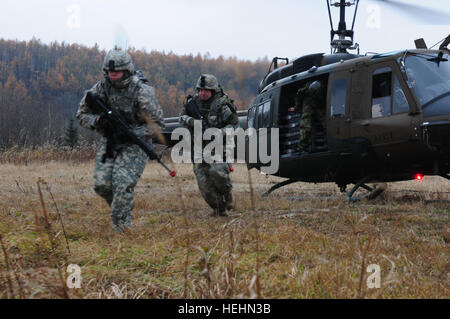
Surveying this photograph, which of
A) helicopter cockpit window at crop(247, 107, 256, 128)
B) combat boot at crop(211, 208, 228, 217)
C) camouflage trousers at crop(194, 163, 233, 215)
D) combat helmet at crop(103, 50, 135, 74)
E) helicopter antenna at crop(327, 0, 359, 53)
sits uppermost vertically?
helicopter antenna at crop(327, 0, 359, 53)

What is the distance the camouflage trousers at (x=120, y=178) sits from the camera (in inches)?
184

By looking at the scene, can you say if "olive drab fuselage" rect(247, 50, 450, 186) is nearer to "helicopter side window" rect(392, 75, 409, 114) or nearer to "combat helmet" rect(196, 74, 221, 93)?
"helicopter side window" rect(392, 75, 409, 114)

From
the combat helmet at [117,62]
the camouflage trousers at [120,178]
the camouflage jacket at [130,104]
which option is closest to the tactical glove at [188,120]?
the camouflage jacket at [130,104]

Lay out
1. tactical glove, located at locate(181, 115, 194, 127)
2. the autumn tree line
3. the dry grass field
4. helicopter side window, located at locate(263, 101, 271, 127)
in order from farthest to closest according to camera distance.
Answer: the autumn tree line < helicopter side window, located at locate(263, 101, 271, 127) < tactical glove, located at locate(181, 115, 194, 127) < the dry grass field

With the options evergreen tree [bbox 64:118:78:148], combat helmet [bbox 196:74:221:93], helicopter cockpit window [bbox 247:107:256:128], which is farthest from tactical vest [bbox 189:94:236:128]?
evergreen tree [bbox 64:118:78:148]

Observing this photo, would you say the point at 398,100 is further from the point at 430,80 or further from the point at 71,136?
the point at 71,136

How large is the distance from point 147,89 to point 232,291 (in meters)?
3.14

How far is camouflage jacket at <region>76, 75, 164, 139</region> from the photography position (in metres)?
4.89

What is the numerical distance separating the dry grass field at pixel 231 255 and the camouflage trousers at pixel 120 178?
203 millimetres

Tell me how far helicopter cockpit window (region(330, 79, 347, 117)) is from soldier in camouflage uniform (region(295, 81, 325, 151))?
44cm

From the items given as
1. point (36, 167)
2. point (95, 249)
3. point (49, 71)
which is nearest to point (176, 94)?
point (36, 167)

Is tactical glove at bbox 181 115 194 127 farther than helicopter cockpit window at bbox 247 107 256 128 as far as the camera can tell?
No
